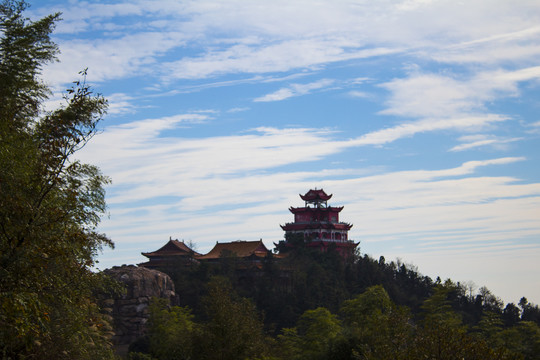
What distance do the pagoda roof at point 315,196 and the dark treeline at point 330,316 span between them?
285 inches

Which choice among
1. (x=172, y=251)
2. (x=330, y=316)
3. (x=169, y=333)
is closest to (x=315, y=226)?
(x=172, y=251)

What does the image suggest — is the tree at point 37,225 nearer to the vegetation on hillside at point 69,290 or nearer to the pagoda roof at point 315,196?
the vegetation on hillside at point 69,290

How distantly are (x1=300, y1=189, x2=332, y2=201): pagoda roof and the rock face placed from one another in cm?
2295

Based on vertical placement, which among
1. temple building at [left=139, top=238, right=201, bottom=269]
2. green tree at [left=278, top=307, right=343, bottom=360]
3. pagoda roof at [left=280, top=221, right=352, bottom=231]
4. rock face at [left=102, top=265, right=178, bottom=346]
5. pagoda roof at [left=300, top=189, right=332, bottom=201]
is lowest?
green tree at [left=278, top=307, right=343, bottom=360]

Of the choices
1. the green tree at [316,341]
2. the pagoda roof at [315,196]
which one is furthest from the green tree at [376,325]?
the pagoda roof at [315,196]

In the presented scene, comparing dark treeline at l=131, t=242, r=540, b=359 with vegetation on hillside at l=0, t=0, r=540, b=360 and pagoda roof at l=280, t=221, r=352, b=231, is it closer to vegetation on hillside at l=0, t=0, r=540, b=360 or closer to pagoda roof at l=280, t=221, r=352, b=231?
vegetation on hillside at l=0, t=0, r=540, b=360

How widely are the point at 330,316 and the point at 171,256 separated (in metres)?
26.5

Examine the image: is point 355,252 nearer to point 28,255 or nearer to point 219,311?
point 219,311

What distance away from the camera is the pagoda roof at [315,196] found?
211ft

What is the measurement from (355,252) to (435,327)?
4916 cm

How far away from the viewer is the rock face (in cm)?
4338

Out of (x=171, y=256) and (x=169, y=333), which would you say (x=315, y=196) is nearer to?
(x=171, y=256)

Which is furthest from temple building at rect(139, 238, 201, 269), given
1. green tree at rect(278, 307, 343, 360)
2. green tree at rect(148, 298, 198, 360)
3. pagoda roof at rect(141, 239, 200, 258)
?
green tree at rect(278, 307, 343, 360)

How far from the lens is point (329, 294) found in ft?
172
